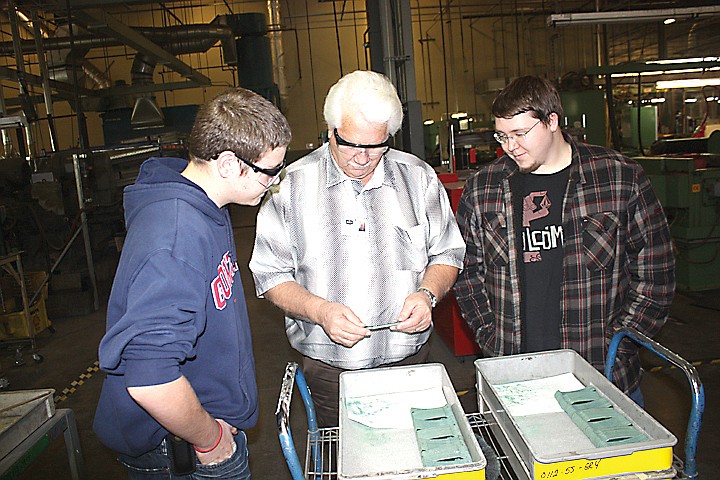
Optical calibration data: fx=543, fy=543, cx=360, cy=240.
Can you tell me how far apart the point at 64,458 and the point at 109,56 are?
10201mm

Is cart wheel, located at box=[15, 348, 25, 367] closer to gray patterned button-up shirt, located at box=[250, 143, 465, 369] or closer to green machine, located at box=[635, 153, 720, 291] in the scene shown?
gray patterned button-up shirt, located at box=[250, 143, 465, 369]

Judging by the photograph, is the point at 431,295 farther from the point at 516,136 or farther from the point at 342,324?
the point at 516,136

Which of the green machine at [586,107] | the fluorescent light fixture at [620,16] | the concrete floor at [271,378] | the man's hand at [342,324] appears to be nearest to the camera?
the man's hand at [342,324]

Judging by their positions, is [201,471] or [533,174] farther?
[533,174]

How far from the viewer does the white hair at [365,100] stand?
1394mm

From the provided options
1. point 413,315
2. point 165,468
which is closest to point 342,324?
point 413,315

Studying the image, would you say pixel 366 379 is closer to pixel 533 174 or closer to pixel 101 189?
pixel 533 174

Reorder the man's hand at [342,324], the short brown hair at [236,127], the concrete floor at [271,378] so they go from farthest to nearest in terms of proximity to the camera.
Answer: the concrete floor at [271,378]
the man's hand at [342,324]
the short brown hair at [236,127]

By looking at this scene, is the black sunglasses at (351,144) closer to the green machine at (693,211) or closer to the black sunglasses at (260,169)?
the black sunglasses at (260,169)

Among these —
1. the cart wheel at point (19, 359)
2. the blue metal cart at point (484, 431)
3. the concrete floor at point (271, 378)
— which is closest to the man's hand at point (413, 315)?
the blue metal cart at point (484, 431)

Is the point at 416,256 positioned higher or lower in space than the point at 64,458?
higher

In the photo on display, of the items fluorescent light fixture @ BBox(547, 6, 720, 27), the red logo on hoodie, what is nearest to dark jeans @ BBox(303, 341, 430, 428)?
the red logo on hoodie

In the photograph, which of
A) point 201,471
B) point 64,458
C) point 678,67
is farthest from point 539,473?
point 678,67

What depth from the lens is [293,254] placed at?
1.59 m
